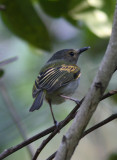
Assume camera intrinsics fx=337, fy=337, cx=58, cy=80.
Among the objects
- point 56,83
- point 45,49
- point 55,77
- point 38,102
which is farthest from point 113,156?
point 45,49

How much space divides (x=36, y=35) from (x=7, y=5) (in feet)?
1.31

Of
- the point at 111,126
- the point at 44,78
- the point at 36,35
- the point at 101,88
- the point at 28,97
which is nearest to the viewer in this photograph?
the point at 101,88

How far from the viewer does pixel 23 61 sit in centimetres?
417

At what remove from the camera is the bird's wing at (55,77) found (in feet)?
9.13

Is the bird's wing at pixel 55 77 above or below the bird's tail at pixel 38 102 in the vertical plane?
below

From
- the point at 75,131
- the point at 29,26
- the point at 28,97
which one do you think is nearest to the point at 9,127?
the point at 28,97

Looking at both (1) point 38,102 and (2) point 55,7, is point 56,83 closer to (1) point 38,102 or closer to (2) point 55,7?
(1) point 38,102

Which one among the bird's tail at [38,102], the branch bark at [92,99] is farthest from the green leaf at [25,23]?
the branch bark at [92,99]

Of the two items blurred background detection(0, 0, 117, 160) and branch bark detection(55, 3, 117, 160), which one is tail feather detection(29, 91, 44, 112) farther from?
branch bark detection(55, 3, 117, 160)

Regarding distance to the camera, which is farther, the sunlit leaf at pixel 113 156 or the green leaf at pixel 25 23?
the green leaf at pixel 25 23

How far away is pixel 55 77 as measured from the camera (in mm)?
2982

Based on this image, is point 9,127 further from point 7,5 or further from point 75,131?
point 75,131

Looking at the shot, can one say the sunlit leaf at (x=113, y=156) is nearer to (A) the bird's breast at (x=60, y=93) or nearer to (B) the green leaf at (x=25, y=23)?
(A) the bird's breast at (x=60, y=93)

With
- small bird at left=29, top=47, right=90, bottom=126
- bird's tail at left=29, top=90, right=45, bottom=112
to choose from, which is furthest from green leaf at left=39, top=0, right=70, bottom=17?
bird's tail at left=29, top=90, right=45, bottom=112
